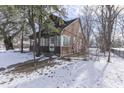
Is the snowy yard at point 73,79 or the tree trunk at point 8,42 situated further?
the tree trunk at point 8,42

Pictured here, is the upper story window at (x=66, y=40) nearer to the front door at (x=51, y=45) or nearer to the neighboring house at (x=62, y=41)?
the neighboring house at (x=62, y=41)

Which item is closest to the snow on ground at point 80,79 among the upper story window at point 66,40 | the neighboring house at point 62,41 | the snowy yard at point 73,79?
the snowy yard at point 73,79

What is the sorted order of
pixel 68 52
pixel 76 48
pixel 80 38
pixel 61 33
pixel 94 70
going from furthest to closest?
1. pixel 80 38
2. pixel 76 48
3. pixel 68 52
4. pixel 61 33
5. pixel 94 70

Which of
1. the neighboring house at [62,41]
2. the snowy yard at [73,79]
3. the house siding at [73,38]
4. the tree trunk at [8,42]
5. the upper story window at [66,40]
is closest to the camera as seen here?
the snowy yard at [73,79]

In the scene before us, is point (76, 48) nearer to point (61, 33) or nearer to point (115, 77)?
point (61, 33)

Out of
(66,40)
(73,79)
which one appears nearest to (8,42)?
(66,40)

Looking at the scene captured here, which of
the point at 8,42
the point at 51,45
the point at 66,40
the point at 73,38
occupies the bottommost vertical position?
the point at 51,45

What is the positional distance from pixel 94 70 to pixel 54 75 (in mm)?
1284

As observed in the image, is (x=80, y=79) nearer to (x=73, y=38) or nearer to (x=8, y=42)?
(x=73, y=38)

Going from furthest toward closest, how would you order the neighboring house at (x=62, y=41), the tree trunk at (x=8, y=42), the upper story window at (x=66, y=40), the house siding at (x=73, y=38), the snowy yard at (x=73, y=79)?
the tree trunk at (x=8, y=42) < the house siding at (x=73, y=38) < the upper story window at (x=66, y=40) < the neighboring house at (x=62, y=41) < the snowy yard at (x=73, y=79)

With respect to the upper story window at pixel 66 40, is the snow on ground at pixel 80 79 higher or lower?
lower
